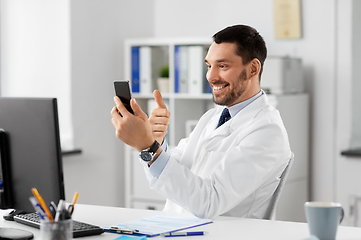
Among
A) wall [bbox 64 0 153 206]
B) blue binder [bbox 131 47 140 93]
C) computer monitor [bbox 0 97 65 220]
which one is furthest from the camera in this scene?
blue binder [bbox 131 47 140 93]

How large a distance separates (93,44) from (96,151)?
28.9 inches

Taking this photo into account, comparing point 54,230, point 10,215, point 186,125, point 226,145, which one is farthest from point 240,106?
point 186,125

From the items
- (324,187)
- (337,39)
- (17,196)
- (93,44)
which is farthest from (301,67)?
(17,196)

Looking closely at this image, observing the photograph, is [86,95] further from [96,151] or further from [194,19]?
[194,19]

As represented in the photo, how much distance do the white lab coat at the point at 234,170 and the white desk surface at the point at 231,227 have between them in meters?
0.09

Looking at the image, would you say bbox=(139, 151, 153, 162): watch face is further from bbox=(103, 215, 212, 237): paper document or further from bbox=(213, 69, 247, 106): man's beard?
bbox=(213, 69, 247, 106): man's beard

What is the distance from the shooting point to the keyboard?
1.40m

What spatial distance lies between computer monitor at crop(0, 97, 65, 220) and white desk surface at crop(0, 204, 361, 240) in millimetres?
129

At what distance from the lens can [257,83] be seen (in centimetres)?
195

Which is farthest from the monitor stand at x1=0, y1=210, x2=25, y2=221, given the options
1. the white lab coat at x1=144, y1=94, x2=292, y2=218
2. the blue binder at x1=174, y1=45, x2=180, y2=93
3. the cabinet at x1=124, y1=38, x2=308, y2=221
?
the blue binder at x1=174, y1=45, x2=180, y2=93

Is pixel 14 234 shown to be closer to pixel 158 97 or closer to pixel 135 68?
pixel 158 97

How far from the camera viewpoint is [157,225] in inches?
58.8

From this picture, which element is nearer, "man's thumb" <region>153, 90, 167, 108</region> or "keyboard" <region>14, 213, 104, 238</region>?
"keyboard" <region>14, 213, 104, 238</region>

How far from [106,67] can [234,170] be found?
218 centimetres
